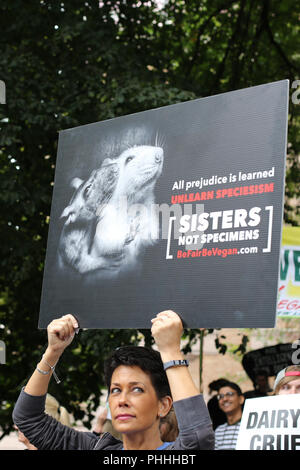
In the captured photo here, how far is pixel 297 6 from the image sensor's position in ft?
34.8

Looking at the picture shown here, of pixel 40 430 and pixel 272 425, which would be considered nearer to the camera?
pixel 40 430

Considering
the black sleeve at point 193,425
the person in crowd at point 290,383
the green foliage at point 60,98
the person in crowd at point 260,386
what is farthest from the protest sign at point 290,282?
the black sleeve at point 193,425

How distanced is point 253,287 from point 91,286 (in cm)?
87

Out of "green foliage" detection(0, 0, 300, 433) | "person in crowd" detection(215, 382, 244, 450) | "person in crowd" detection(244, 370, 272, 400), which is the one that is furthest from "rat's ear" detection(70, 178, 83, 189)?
"person in crowd" detection(244, 370, 272, 400)

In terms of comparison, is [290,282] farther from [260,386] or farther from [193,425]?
[193,425]

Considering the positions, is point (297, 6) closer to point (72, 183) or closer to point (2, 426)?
point (2, 426)

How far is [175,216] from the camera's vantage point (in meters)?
3.22

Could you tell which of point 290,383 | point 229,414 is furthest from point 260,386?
point 290,383

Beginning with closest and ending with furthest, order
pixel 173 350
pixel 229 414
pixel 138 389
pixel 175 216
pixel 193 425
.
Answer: pixel 193 425 < pixel 173 350 < pixel 138 389 < pixel 175 216 < pixel 229 414

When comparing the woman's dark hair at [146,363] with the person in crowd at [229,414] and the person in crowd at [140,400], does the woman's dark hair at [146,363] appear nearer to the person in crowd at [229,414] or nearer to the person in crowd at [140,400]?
the person in crowd at [140,400]

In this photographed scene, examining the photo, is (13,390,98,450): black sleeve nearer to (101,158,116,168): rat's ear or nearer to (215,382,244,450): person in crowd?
(101,158,116,168): rat's ear

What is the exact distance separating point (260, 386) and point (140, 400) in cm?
584

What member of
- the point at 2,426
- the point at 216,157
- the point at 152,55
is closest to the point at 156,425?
the point at 216,157

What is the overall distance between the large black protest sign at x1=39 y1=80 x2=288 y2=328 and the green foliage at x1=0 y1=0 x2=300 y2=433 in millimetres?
4291
